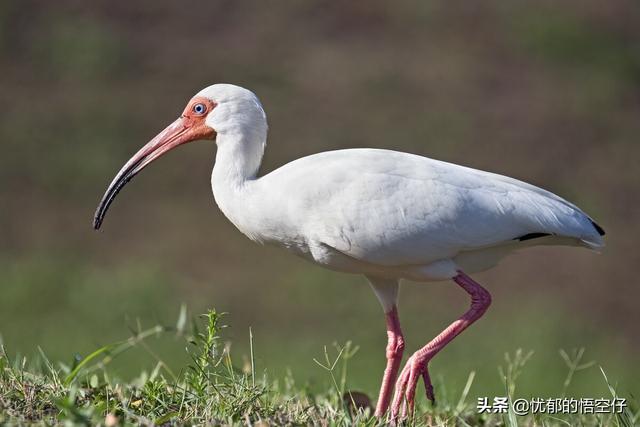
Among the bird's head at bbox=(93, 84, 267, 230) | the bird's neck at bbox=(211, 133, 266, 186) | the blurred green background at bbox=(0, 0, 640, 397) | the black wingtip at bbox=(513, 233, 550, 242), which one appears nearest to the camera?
the black wingtip at bbox=(513, 233, 550, 242)

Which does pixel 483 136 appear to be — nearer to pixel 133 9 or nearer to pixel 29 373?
pixel 133 9

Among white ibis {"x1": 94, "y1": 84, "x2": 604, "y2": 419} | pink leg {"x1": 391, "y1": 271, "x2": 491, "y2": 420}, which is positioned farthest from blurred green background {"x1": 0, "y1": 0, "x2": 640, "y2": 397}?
pink leg {"x1": 391, "y1": 271, "x2": 491, "y2": 420}

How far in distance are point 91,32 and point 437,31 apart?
6.03 m

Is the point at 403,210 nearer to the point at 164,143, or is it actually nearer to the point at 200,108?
the point at 200,108

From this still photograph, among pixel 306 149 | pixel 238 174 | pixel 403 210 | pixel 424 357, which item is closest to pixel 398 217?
pixel 403 210

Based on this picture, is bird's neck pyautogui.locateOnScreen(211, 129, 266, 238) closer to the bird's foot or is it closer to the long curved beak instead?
the long curved beak

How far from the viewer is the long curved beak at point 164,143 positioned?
6379 mm

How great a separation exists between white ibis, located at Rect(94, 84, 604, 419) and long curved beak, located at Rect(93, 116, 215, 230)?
0.28m

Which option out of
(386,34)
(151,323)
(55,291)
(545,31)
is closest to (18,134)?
(55,291)

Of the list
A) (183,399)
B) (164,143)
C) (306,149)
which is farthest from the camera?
(306,149)

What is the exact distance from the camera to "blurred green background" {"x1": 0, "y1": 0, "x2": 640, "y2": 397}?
42.9 feet

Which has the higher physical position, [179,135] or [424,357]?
[179,135]

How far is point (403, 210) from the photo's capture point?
5.75 meters

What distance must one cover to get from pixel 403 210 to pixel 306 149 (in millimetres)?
10980
